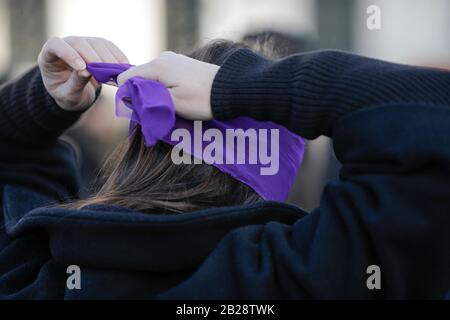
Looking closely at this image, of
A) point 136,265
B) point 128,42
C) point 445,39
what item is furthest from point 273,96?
point 445,39

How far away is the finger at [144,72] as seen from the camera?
118cm

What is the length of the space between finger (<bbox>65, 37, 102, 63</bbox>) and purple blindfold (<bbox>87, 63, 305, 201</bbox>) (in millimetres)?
16

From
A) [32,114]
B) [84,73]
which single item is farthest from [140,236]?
[32,114]

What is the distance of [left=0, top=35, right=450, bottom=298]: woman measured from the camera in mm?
1026

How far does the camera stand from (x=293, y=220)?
1215 millimetres

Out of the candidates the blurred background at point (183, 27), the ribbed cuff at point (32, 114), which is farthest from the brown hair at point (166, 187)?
the blurred background at point (183, 27)

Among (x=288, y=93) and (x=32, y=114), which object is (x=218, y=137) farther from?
(x=32, y=114)

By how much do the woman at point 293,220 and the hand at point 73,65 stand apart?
147 mm

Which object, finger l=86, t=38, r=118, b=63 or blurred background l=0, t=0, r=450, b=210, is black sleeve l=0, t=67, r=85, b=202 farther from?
blurred background l=0, t=0, r=450, b=210

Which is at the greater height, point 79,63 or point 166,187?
point 79,63

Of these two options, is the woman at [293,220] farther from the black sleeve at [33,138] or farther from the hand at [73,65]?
the black sleeve at [33,138]

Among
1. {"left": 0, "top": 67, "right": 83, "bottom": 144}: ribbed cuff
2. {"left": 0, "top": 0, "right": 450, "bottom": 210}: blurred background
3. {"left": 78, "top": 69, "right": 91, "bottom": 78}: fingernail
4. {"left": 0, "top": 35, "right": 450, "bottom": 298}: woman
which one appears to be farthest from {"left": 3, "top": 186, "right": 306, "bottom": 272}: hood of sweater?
{"left": 0, "top": 0, "right": 450, "bottom": 210}: blurred background

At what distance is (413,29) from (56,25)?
8.46 feet

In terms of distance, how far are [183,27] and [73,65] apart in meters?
4.58
